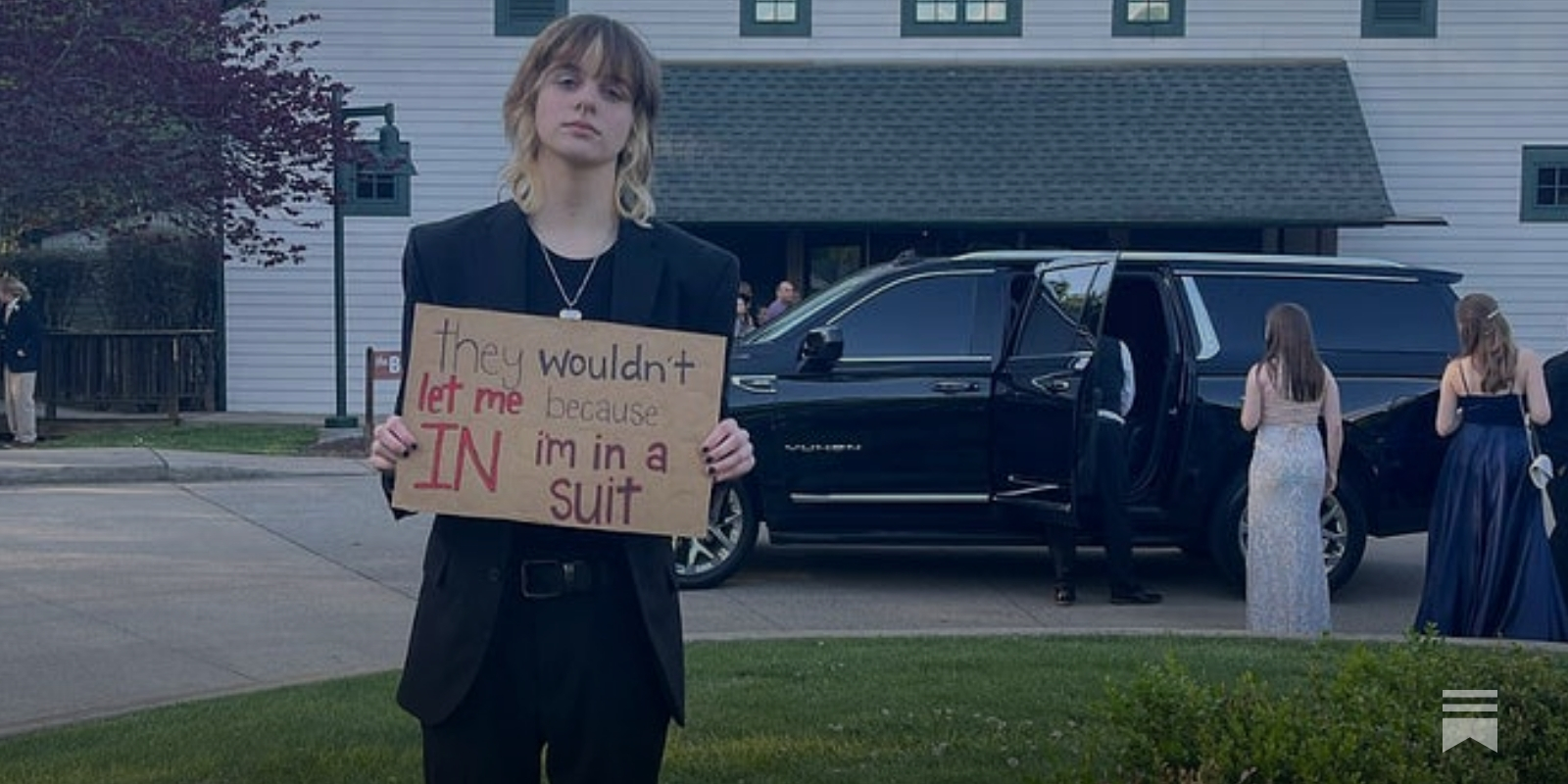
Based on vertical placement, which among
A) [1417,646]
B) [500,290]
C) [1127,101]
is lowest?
[1417,646]

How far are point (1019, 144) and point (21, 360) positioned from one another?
11710mm

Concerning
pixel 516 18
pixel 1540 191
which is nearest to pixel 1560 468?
pixel 1540 191

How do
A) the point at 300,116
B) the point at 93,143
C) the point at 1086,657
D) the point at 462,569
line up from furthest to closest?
the point at 300,116 → the point at 93,143 → the point at 1086,657 → the point at 462,569

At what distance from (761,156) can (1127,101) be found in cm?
466

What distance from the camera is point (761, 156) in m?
23.3

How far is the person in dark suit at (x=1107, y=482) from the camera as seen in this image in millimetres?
10055

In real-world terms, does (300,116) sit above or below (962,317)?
above

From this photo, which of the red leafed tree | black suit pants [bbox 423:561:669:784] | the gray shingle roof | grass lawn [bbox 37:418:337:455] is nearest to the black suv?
the red leafed tree

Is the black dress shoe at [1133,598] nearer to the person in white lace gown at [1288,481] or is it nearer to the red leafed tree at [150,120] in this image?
the person in white lace gown at [1288,481]

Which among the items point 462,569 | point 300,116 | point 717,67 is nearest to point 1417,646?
point 462,569

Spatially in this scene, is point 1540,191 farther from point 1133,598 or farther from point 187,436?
point 187,436

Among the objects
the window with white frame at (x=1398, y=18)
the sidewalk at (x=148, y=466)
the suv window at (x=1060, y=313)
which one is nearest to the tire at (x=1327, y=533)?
the suv window at (x=1060, y=313)

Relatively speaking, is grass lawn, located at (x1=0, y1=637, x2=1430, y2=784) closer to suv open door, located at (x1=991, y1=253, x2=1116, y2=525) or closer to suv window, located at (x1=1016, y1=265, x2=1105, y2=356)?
suv open door, located at (x1=991, y1=253, x2=1116, y2=525)

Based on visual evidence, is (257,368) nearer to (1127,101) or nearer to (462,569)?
(1127,101)
